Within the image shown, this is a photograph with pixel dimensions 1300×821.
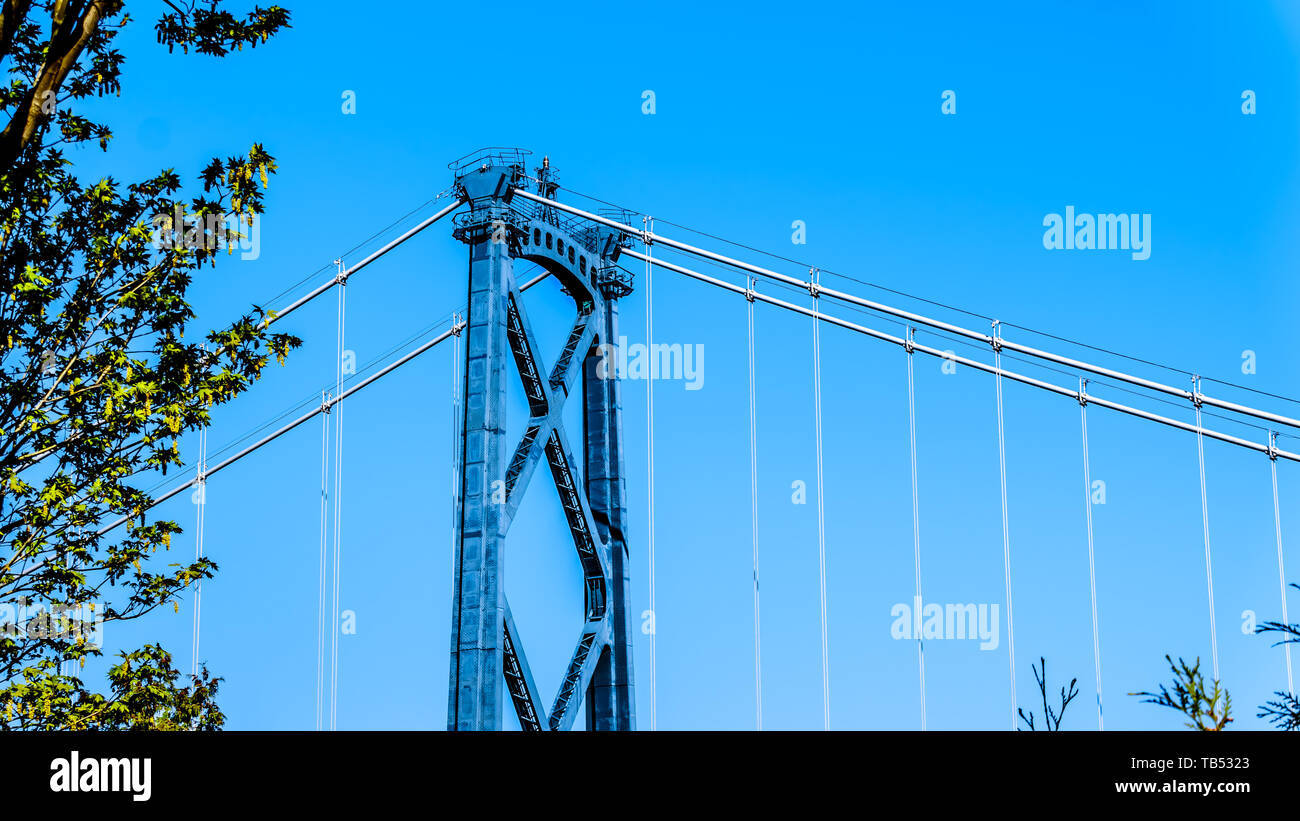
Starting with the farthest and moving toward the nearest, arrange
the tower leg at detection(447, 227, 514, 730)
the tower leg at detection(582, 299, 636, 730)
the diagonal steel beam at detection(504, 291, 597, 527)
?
Result: the tower leg at detection(582, 299, 636, 730), the diagonal steel beam at detection(504, 291, 597, 527), the tower leg at detection(447, 227, 514, 730)

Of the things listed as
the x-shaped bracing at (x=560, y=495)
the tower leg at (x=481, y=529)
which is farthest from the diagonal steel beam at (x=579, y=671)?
the tower leg at (x=481, y=529)

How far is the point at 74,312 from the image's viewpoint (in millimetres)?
13938

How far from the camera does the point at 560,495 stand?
33.3m

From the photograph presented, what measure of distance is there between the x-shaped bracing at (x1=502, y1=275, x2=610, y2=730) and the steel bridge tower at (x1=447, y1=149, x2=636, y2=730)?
0.03 metres

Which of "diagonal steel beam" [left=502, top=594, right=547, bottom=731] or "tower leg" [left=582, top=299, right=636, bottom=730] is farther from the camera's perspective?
"tower leg" [left=582, top=299, right=636, bottom=730]

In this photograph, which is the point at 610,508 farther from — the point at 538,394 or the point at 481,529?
the point at 481,529

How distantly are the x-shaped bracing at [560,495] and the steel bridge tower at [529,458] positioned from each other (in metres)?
0.03

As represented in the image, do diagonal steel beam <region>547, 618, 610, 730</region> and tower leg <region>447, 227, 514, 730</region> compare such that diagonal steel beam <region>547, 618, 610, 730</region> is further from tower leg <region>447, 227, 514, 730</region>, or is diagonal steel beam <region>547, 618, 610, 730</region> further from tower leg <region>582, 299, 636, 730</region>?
tower leg <region>447, 227, 514, 730</region>

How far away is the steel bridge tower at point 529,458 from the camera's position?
93.2ft

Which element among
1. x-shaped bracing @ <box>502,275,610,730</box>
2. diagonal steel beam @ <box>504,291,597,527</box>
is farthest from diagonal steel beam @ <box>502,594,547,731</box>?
diagonal steel beam @ <box>504,291,597,527</box>

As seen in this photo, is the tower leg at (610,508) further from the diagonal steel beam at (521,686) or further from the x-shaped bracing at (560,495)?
the diagonal steel beam at (521,686)

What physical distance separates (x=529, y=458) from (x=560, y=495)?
2.62m

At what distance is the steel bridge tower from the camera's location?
93.2 ft
